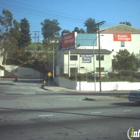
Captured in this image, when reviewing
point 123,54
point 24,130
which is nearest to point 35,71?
point 123,54

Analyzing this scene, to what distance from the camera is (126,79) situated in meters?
41.4

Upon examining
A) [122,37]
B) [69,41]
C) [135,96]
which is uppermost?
[122,37]

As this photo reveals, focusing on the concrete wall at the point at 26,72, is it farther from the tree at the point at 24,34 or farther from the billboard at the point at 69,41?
the billboard at the point at 69,41

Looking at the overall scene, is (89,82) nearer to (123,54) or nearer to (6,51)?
(123,54)

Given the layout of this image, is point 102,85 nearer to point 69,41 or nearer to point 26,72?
point 69,41

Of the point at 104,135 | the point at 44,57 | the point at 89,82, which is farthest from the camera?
the point at 44,57

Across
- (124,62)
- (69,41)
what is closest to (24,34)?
(69,41)

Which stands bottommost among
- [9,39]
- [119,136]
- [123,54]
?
[119,136]

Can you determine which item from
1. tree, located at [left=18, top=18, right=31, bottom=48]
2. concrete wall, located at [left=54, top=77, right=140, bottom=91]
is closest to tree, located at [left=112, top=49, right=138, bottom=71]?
concrete wall, located at [left=54, top=77, right=140, bottom=91]

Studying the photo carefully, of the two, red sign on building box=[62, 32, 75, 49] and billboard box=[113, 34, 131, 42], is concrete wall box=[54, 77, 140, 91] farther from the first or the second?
billboard box=[113, 34, 131, 42]

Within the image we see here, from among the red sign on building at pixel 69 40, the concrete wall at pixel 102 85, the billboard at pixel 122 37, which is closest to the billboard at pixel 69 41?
the red sign on building at pixel 69 40

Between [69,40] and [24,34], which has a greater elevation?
[24,34]

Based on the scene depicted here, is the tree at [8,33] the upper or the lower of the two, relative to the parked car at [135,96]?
upper

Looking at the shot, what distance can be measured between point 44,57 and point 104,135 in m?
71.7
